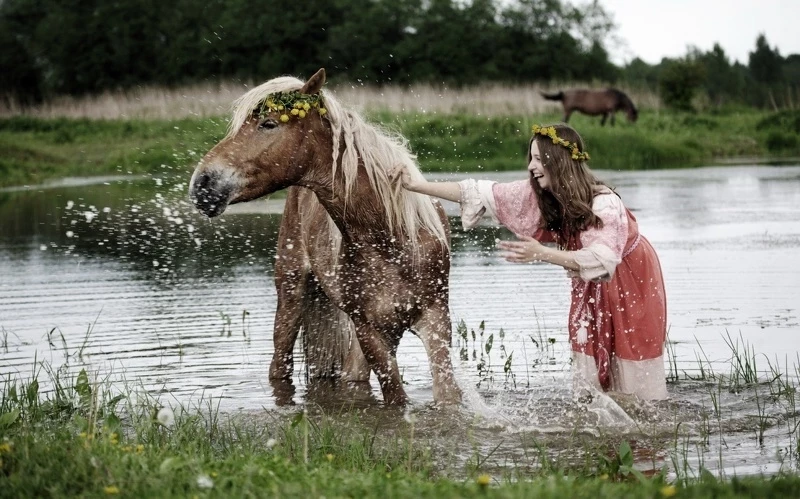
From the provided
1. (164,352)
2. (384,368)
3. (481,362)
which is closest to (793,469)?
(384,368)

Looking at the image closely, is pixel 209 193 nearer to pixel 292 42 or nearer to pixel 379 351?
pixel 379 351

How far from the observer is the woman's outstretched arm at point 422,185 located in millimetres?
6297

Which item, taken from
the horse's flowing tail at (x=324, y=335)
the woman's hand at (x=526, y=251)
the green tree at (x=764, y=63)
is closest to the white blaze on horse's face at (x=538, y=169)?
the woman's hand at (x=526, y=251)

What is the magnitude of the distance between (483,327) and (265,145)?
3.14 meters

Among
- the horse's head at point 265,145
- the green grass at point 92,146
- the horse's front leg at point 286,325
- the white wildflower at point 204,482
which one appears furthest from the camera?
the green grass at point 92,146

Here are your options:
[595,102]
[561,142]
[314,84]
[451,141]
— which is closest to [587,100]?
[595,102]

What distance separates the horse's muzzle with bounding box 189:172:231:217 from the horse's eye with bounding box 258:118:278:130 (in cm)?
39

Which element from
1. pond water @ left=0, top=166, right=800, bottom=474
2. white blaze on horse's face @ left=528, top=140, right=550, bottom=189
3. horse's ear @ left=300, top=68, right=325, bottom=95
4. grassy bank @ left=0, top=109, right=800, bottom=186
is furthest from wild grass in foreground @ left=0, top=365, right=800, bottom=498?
grassy bank @ left=0, top=109, right=800, bottom=186

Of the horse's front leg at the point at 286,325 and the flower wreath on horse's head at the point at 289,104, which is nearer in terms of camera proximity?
the flower wreath on horse's head at the point at 289,104

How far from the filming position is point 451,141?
27.0 meters

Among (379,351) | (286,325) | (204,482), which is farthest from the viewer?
(286,325)

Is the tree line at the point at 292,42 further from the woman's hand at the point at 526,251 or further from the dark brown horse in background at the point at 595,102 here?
the woman's hand at the point at 526,251

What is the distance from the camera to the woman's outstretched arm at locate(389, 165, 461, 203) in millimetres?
6297

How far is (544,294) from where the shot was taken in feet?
35.2
